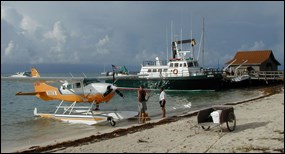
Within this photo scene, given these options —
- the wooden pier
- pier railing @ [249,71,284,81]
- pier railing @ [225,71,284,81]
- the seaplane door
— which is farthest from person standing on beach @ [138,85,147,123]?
pier railing @ [249,71,284,81]

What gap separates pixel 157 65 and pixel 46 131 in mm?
28897

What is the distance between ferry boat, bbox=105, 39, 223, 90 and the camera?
1558 inches

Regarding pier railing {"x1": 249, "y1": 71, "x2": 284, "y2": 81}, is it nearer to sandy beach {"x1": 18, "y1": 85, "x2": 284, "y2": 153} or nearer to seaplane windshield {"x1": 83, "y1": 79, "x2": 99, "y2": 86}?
seaplane windshield {"x1": 83, "y1": 79, "x2": 99, "y2": 86}

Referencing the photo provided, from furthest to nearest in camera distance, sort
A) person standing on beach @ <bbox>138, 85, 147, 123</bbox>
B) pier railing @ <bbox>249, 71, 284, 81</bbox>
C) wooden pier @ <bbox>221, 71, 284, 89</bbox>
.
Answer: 1. pier railing @ <bbox>249, 71, 284, 81</bbox>
2. wooden pier @ <bbox>221, 71, 284, 89</bbox>
3. person standing on beach @ <bbox>138, 85, 147, 123</bbox>

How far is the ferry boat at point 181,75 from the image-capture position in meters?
39.6

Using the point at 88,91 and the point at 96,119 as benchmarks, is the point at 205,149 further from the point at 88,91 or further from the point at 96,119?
the point at 88,91

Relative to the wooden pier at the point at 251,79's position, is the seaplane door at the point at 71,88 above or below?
above

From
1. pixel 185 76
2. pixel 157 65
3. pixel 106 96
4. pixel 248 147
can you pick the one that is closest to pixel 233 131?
pixel 248 147

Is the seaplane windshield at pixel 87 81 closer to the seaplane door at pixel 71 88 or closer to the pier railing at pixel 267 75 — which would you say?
the seaplane door at pixel 71 88

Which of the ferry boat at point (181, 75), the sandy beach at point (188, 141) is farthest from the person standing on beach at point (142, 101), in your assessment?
the ferry boat at point (181, 75)

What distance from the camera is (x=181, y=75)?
40375 mm

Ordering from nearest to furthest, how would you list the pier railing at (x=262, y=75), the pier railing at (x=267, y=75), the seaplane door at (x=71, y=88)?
1. the seaplane door at (x=71, y=88)
2. the pier railing at (x=262, y=75)
3. the pier railing at (x=267, y=75)

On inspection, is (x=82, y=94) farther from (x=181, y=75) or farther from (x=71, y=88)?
(x=181, y=75)

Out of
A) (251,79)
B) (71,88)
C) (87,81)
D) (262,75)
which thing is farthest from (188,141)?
(262,75)
